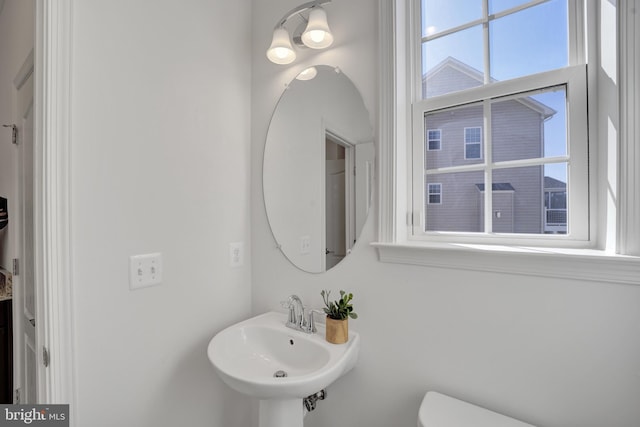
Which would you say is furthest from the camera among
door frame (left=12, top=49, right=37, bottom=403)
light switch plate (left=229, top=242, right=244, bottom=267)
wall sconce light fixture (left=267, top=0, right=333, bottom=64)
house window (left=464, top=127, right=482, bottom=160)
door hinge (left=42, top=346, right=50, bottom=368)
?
door frame (left=12, top=49, right=37, bottom=403)

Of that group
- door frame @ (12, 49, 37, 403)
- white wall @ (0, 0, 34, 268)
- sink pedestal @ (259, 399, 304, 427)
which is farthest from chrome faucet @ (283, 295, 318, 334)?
white wall @ (0, 0, 34, 268)

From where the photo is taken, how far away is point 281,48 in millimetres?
1259

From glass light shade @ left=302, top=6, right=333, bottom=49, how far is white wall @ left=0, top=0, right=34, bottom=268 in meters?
1.37

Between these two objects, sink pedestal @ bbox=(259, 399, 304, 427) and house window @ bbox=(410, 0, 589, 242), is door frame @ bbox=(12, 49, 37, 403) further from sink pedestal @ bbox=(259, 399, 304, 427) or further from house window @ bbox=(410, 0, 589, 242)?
house window @ bbox=(410, 0, 589, 242)

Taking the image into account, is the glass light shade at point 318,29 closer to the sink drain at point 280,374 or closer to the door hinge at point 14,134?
the sink drain at point 280,374

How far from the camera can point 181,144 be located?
1.16m

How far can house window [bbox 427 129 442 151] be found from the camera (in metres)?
1.13

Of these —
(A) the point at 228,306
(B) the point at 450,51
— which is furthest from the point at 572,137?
(A) the point at 228,306

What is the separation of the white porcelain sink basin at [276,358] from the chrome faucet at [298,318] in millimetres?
27

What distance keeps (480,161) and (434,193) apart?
0.20 metres

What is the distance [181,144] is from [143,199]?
11.0 inches

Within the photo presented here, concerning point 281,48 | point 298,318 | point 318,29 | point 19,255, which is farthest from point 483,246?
point 19,255

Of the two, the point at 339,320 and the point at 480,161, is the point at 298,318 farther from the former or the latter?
the point at 480,161

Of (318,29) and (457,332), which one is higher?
(318,29)
